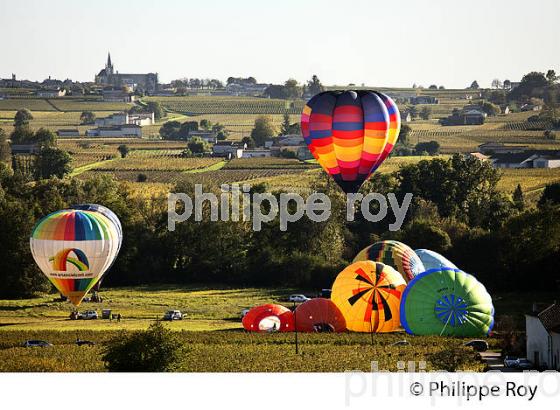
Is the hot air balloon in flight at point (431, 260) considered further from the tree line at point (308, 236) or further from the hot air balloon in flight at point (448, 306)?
the hot air balloon in flight at point (448, 306)

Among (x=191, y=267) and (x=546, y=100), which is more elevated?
(x=546, y=100)

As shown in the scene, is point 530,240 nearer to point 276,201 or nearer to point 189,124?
point 276,201

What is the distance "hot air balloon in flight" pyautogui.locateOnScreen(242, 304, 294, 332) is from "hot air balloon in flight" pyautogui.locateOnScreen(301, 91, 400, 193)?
12.9 ft

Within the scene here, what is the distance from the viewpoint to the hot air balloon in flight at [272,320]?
21609mm

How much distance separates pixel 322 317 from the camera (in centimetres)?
2136

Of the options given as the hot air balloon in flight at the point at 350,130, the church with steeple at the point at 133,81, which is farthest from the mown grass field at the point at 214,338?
the church with steeple at the point at 133,81

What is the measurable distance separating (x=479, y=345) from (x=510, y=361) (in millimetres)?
1512

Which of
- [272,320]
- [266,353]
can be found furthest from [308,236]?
[266,353]

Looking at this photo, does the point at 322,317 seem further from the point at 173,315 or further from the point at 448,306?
the point at 173,315

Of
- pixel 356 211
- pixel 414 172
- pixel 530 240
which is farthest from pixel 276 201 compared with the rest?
pixel 530 240

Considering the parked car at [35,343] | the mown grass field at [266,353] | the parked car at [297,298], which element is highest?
the mown grass field at [266,353]

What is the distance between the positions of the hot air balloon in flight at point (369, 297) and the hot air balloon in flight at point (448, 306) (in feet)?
2.50

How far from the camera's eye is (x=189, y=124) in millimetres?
53656
